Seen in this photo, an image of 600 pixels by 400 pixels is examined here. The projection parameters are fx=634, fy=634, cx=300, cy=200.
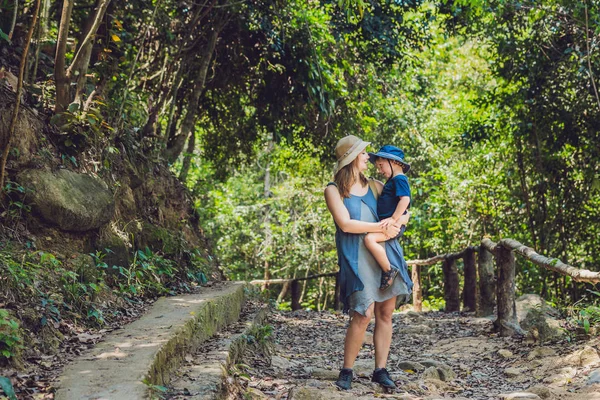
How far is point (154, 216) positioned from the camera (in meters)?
7.49

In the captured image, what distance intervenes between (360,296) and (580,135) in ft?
24.4

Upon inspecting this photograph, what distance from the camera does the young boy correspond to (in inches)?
175

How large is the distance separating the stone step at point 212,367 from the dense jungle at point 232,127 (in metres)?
0.69

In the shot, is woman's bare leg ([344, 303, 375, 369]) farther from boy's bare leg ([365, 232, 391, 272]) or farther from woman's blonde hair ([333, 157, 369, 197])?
woman's blonde hair ([333, 157, 369, 197])

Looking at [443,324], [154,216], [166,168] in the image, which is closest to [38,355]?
[154,216]

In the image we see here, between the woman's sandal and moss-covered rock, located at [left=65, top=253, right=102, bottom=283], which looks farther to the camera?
moss-covered rock, located at [left=65, top=253, right=102, bottom=283]

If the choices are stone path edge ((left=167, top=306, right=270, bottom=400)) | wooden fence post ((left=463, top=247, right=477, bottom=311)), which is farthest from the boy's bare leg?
wooden fence post ((left=463, top=247, right=477, bottom=311))

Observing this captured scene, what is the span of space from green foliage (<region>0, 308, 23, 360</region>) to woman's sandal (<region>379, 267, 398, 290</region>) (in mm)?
2343

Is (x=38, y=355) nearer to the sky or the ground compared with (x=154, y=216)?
nearer to the ground

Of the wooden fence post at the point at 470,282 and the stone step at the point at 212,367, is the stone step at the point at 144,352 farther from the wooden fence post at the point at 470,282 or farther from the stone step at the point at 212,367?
the wooden fence post at the point at 470,282

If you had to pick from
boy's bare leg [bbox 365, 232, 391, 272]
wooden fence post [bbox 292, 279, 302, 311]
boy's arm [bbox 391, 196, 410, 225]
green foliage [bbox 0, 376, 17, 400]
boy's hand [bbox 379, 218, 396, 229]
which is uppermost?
boy's arm [bbox 391, 196, 410, 225]

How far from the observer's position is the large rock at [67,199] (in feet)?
16.9

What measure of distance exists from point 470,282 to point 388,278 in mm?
5642

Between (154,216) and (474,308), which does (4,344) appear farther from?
(474,308)
